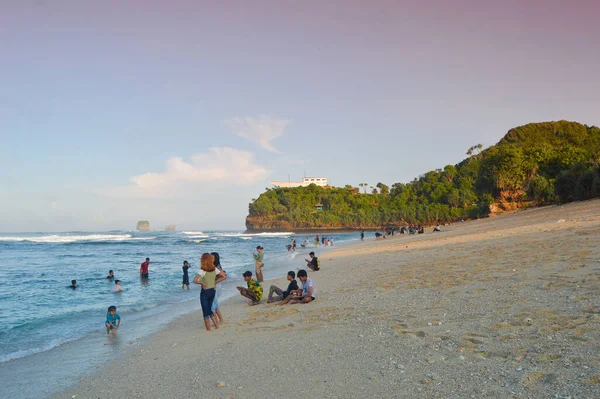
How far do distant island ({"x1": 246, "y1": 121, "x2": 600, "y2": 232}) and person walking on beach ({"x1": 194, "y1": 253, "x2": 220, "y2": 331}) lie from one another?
42368mm

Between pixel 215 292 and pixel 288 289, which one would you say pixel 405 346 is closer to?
pixel 215 292

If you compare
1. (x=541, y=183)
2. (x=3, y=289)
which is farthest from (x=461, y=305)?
(x=541, y=183)

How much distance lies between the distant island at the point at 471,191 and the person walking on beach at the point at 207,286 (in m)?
42.4

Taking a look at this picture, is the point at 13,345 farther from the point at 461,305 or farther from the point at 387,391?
the point at 461,305

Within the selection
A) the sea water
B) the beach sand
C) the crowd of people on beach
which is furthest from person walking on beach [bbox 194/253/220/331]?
the sea water

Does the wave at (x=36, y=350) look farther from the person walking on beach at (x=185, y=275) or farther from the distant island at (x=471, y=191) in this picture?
the distant island at (x=471, y=191)

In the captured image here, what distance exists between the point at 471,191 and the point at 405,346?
12052 cm

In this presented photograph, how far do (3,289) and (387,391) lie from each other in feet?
67.5

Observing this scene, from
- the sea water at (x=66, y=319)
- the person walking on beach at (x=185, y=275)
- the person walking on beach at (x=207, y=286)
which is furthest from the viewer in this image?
the person walking on beach at (x=185, y=275)

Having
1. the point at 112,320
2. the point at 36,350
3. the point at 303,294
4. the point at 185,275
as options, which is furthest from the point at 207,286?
the point at 185,275

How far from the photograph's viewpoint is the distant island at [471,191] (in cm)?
4925

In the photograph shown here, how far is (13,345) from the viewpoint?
359 inches

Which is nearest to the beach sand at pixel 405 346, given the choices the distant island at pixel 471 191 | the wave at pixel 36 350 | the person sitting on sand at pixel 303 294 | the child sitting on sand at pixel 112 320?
the person sitting on sand at pixel 303 294

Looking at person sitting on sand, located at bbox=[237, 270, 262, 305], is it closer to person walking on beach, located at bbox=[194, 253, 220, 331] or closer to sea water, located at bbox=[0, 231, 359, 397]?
sea water, located at bbox=[0, 231, 359, 397]
